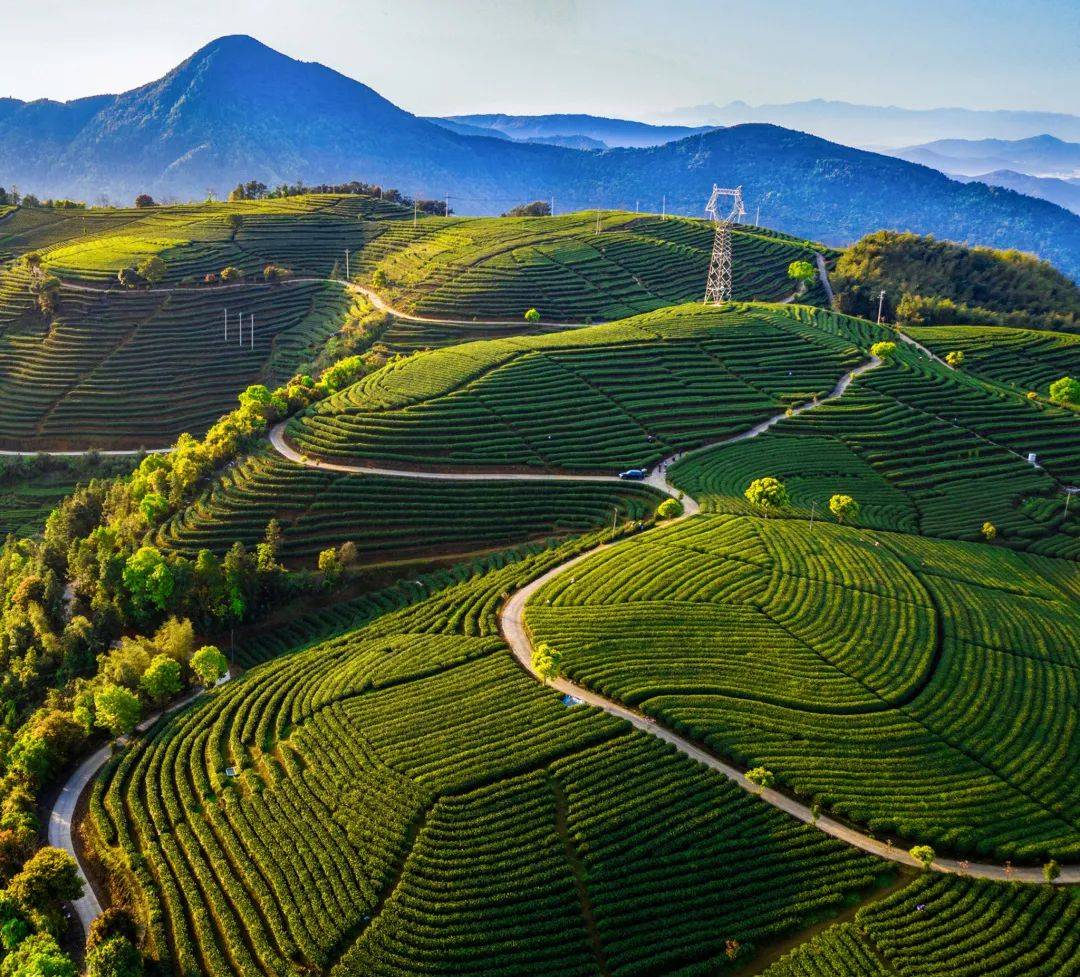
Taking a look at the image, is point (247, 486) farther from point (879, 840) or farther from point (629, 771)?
point (879, 840)

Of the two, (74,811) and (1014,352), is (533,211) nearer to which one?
(1014,352)

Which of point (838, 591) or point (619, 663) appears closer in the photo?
point (619, 663)

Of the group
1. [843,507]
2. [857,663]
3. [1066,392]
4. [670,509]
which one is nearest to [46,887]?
[857,663]

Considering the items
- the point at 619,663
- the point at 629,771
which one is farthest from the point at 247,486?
the point at 629,771

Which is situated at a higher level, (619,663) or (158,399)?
(158,399)

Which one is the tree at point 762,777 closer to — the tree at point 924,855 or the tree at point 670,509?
the tree at point 924,855

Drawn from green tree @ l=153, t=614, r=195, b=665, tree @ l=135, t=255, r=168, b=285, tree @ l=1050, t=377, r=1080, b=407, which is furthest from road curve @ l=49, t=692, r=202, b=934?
tree @ l=135, t=255, r=168, b=285

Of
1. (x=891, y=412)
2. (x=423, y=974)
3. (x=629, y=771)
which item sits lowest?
(x=423, y=974)

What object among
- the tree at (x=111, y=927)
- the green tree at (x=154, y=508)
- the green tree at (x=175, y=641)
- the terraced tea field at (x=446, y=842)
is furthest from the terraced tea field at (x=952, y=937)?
the green tree at (x=154, y=508)
